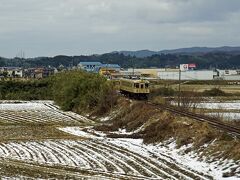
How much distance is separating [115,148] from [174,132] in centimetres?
435

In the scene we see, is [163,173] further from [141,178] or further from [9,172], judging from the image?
[9,172]

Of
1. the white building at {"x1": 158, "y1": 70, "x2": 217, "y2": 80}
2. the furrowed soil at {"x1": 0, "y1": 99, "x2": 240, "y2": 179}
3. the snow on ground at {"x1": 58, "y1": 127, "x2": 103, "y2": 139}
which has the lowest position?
the snow on ground at {"x1": 58, "y1": 127, "x2": 103, "y2": 139}

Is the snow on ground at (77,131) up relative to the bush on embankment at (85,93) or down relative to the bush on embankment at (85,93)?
down

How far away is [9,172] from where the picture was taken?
70.9ft

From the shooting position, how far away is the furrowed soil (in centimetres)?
2181

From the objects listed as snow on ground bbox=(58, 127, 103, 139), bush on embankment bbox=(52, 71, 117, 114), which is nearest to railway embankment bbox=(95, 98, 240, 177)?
snow on ground bbox=(58, 127, 103, 139)

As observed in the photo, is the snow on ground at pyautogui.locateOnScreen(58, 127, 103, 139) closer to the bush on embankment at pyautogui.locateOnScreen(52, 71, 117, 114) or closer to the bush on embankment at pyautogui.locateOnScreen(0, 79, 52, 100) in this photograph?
the bush on embankment at pyautogui.locateOnScreen(52, 71, 117, 114)

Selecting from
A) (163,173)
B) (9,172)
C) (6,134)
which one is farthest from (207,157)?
(6,134)

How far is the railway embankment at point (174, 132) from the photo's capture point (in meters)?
24.0

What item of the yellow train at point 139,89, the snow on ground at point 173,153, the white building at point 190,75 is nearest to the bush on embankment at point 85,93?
the yellow train at point 139,89

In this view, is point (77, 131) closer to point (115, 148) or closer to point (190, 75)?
→ point (115, 148)

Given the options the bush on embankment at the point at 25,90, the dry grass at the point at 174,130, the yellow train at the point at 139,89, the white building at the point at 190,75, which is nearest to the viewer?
the dry grass at the point at 174,130

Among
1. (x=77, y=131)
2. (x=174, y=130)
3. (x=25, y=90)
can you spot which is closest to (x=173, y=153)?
(x=174, y=130)

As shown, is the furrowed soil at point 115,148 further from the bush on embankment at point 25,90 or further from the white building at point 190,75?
the white building at point 190,75
